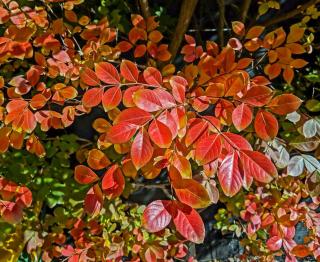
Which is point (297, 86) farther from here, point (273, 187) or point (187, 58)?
point (187, 58)

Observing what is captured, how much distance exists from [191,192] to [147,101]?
20 cm

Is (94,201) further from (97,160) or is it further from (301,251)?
(301,251)

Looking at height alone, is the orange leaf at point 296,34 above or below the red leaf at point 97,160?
above

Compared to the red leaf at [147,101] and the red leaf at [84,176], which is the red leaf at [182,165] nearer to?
the red leaf at [147,101]

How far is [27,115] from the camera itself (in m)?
1.02

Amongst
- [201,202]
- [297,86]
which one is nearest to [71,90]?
[201,202]

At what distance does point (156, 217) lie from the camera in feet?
2.44

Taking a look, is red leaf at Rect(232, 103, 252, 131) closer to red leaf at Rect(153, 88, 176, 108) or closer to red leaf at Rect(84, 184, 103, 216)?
red leaf at Rect(153, 88, 176, 108)

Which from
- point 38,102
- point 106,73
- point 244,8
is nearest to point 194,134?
point 106,73

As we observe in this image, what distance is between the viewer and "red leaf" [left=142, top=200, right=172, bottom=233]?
2.40 feet

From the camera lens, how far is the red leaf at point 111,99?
854mm

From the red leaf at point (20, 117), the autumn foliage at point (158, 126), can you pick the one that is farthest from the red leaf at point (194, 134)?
the red leaf at point (20, 117)

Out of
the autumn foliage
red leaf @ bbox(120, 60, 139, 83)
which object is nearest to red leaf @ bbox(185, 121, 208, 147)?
the autumn foliage

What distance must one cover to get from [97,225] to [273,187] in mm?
759
